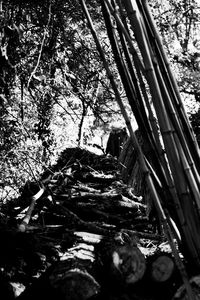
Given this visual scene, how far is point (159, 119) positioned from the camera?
1265 mm

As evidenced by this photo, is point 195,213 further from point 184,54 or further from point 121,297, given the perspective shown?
point 184,54

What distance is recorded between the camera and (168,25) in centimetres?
450

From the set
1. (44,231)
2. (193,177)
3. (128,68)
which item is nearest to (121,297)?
(44,231)

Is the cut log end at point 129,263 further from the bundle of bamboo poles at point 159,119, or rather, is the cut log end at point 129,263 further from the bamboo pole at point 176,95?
the bamboo pole at point 176,95

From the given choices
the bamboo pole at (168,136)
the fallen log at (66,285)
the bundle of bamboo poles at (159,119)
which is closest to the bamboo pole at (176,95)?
the bundle of bamboo poles at (159,119)

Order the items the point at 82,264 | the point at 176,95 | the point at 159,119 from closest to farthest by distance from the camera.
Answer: the point at 159,119, the point at 176,95, the point at 82,264

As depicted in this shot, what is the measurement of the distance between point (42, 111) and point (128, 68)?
9.39 feet

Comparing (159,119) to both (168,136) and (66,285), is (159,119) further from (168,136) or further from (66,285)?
(66,285)

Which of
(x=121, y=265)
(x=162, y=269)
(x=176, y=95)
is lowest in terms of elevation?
(x=162, y=269)

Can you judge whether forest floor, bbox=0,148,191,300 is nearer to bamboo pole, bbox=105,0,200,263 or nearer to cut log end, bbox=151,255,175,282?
cut log end, bbox=151,255,175,282

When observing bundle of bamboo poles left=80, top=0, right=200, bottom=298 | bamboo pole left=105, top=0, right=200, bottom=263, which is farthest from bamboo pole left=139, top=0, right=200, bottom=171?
bamboo pole left=105, top=0, right=200, bottom=263

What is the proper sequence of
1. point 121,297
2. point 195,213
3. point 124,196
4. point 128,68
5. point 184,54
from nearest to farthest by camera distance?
point 195,213
point 128,68
point 121,297
point 124,196
point 184,54

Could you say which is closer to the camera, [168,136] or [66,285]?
[168,136]

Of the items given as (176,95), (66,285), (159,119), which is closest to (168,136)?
(159,119)
